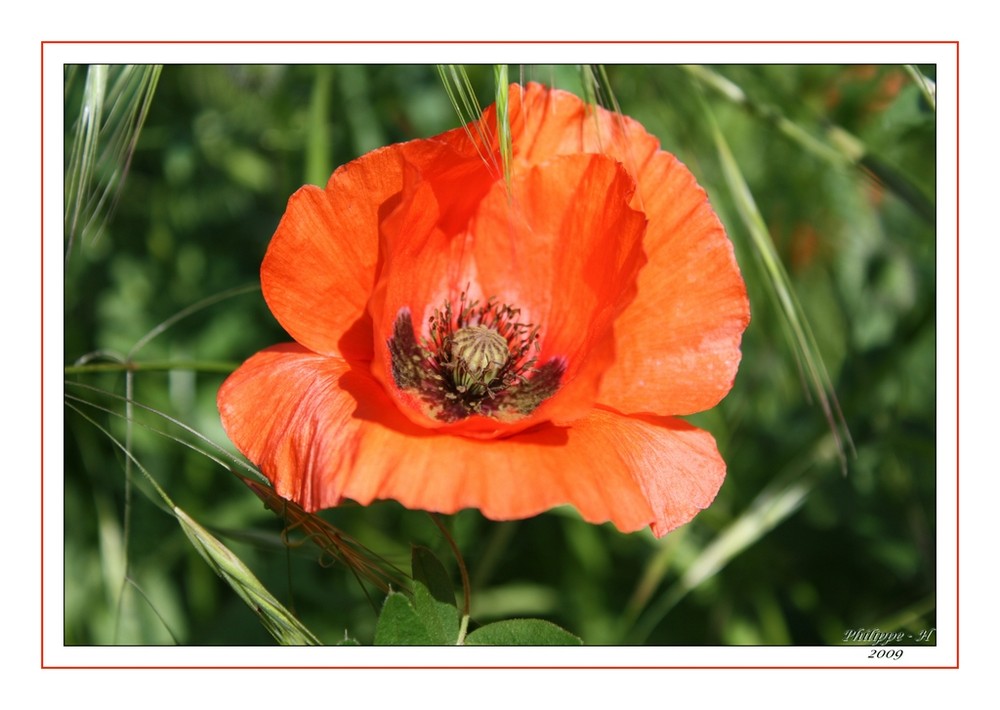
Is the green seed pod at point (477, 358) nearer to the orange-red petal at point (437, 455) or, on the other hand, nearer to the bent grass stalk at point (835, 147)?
the orange-red petal at point (437, 455)

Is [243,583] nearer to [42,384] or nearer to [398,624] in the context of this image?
[398,624]

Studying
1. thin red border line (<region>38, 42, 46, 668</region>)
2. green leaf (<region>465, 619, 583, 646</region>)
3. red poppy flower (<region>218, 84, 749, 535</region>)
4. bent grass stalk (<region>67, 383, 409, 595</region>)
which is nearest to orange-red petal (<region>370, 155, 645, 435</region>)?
red poppy flower (<region>218, 84, 749, 535</region>)

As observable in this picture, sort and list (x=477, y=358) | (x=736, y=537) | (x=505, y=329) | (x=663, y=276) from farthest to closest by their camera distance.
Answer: (x=736, y=537)
(x=505, y=329)
(x=477, y=358)
(x=663, y=276)

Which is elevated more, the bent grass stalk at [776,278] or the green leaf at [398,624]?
the bent grass stalk at [776,278]

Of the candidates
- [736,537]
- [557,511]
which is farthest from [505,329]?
[736,537]

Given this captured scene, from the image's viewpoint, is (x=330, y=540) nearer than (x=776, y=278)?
Yes
